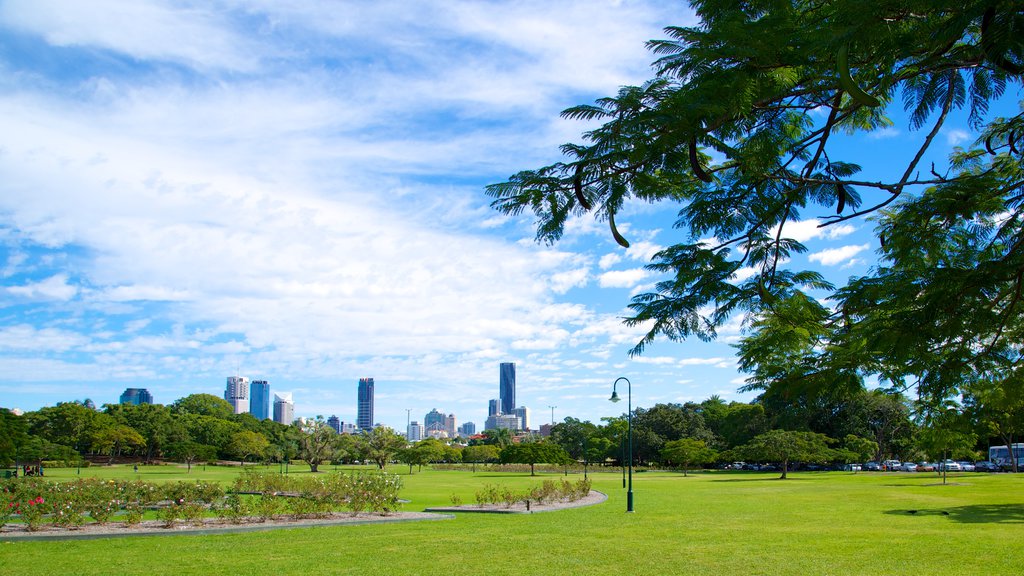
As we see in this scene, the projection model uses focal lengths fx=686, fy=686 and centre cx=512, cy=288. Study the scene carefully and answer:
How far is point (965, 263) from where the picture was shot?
676 cm

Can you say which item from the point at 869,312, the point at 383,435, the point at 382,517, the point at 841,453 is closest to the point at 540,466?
the point at 383,435

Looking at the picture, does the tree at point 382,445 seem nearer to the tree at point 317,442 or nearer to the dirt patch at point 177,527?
the tree at point 317,442

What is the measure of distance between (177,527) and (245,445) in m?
70.0

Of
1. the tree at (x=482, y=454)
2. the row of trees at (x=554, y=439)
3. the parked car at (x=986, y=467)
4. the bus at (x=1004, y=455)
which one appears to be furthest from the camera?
the tree at (x=482, y=454)

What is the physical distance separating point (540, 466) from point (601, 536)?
67859 millimetres

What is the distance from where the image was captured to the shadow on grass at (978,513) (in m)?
20.8

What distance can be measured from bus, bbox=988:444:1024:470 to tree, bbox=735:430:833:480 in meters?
21.6

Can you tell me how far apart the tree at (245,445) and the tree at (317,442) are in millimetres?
5118

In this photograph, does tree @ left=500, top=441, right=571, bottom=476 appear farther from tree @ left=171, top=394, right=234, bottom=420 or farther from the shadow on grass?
tree @ left=171, top=394, right=234, bottom=420

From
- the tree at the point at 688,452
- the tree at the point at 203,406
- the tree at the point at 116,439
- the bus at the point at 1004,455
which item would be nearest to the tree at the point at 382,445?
the tree at the point at 116,439

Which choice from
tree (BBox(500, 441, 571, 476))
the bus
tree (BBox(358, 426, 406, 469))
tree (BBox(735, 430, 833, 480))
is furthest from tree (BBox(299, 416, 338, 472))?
the bus

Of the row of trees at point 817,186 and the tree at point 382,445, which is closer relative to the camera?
the row of trees at point 817,186

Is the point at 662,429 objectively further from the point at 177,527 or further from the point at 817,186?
the point at 817,186

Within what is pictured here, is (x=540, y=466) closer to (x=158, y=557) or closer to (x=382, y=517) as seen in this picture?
(x=382, y=517)
